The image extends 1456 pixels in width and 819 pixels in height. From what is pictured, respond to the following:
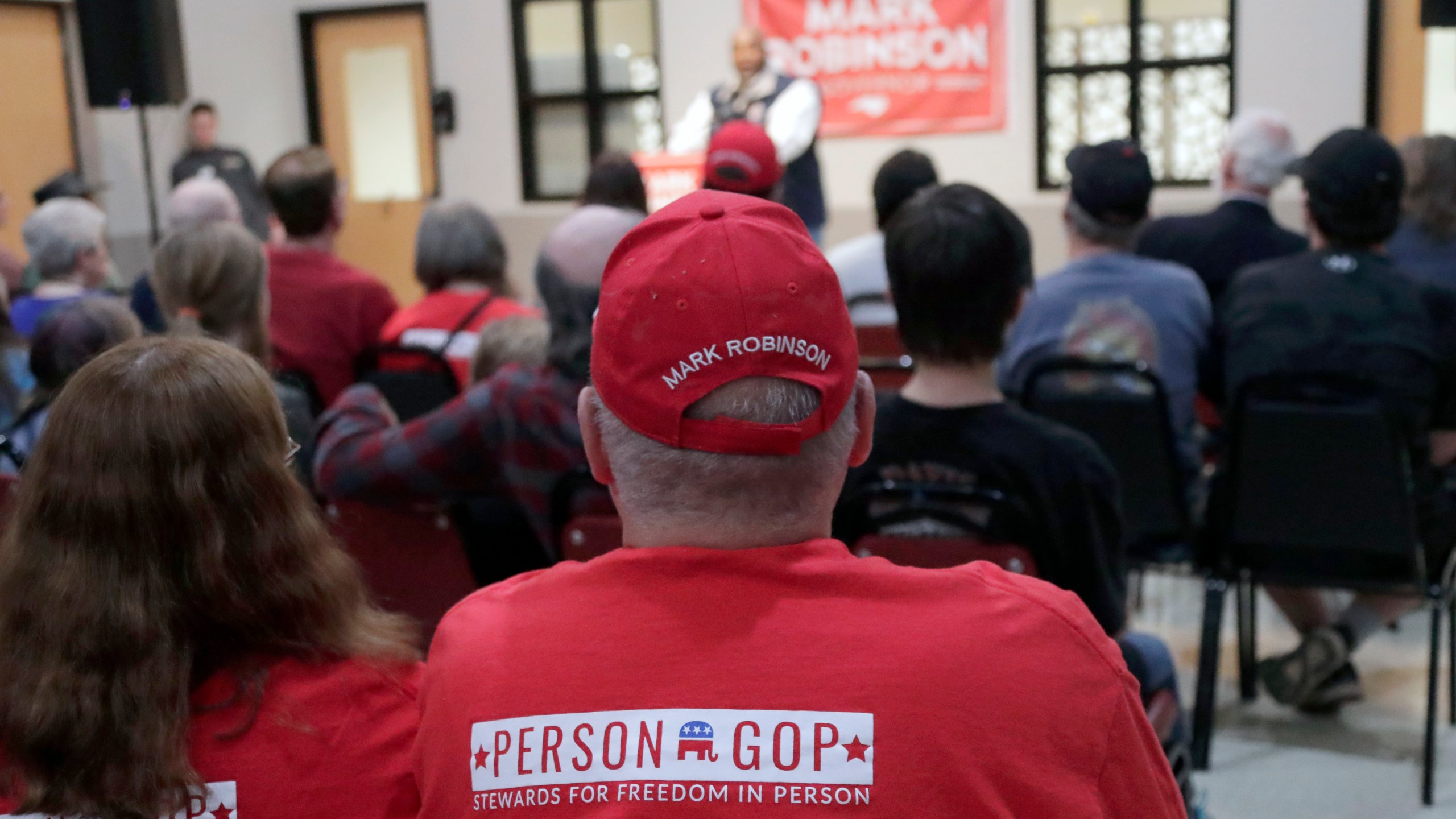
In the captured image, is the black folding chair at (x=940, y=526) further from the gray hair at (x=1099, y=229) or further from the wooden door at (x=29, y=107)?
the wooden door at (x=29, y=107)

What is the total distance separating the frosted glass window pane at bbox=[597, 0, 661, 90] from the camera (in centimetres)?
864

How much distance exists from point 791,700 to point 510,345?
5.08 ft

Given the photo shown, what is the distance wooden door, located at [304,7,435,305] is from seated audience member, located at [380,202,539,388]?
242 inches

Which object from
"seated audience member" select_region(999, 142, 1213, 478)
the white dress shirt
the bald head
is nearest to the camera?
"seated audience member" select_region(999, 142, 1213, 478)

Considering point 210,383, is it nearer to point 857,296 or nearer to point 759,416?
point 759,416

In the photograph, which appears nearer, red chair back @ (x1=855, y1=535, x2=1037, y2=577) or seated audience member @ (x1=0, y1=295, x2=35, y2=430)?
red chair back @ (x1=855, y1=535, x2=1037, y2=577)

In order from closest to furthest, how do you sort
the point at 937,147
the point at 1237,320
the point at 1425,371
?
the point at 1425,371
the point at 1237,320
the point at 937,147

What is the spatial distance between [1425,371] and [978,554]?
4.40 ft

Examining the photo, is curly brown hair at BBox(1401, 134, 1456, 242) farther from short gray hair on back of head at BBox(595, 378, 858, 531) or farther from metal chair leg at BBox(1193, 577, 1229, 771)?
short gray hair on back of head at BBox(595, 378, 858, 531)

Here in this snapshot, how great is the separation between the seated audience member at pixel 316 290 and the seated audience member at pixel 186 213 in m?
0.18

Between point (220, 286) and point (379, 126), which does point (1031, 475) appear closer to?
point (220, 286)

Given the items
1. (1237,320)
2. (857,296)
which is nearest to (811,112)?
(857,296)

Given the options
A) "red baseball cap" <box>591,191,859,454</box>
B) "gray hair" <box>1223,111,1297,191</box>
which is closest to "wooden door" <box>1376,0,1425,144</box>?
"gray hair" <box>1223,111,1297,191</box>

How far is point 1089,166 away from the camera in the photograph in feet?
9.78
